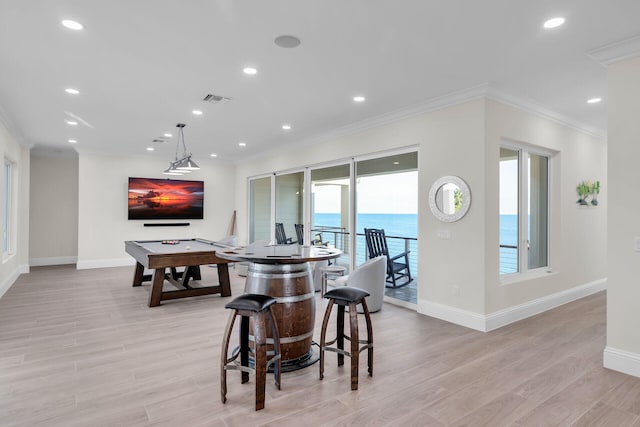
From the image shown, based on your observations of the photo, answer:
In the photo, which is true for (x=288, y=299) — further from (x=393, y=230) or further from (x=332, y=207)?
(x=332, y=207)

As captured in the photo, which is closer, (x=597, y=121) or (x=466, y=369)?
(x=466, y=369)

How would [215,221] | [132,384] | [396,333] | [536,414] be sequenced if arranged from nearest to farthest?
[536,414]
[132,384]
[396,333]
[215,221]

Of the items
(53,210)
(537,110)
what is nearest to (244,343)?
(537,110)

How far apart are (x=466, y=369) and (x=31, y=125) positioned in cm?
702

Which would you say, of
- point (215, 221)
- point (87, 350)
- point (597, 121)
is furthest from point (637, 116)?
point (215, 221)

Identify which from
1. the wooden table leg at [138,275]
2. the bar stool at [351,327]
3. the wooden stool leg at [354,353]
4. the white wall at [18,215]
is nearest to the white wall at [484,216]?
the bar stool at [351,327]

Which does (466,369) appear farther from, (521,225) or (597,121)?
(597,121)

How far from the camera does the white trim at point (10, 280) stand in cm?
554

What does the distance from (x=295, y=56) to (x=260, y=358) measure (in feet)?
8.22

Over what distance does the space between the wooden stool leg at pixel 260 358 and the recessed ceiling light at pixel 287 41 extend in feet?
6.98

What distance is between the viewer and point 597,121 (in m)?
5.31

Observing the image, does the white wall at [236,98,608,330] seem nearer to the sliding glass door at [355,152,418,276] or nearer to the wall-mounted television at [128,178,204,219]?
the sliding glass door at [355,152,418,276]

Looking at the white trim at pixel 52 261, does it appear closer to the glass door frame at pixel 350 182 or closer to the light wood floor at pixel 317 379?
the light wood floor at pixel 317 379

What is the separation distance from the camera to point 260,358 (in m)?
2.40
